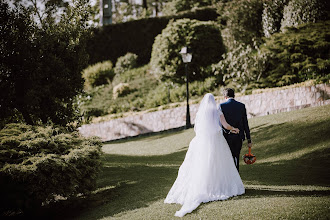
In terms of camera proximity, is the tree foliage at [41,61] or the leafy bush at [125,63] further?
the leafy bush at [125,63]

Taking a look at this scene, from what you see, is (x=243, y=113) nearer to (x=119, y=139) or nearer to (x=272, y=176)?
(x=272, y=176)

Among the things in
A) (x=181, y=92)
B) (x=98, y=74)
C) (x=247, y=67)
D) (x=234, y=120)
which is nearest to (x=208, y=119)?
(x=234, y=120)

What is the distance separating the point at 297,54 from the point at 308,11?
343 centimetres

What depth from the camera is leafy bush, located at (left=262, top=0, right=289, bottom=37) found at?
21.6 meters

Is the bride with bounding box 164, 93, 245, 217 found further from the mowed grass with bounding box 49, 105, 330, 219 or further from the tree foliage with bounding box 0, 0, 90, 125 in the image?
the tree foliage with bounding box 0, 0, 90, 125

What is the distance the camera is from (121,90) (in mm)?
23250

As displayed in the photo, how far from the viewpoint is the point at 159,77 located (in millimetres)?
22438

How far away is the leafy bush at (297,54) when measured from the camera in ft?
54.0

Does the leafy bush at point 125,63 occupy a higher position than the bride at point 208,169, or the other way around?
the leafy bush at point 125,63

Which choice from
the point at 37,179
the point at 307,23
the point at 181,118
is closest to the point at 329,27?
the point at 307,23

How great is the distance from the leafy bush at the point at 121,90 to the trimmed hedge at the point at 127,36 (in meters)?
5.78

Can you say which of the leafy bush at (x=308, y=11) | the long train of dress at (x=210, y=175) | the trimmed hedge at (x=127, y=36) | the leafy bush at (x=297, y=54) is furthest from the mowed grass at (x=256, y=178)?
the trimmed hedge at (x=127, y=36)

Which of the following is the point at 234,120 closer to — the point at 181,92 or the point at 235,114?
the point at 235,114

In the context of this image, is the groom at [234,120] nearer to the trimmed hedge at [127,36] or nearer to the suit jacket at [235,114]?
the suit jacket at [235,114]
